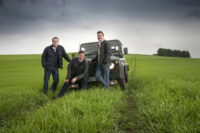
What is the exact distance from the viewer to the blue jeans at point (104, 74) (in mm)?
5446

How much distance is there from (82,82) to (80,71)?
0.38 m

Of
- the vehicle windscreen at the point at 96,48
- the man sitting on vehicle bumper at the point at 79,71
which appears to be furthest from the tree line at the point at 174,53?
the man sitting on vehicle bumper at the point at 79,71

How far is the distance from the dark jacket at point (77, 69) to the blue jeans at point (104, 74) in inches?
16.0

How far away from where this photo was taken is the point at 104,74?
18.1 ft

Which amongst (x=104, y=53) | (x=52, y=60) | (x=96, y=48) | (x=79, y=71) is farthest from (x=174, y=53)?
(x=79, y=71)

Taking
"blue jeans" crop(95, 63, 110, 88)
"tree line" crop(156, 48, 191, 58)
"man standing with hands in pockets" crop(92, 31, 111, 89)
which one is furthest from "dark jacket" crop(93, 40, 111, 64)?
"tree line" crop(156, 48, 191, 58)

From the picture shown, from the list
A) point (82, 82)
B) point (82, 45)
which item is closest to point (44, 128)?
point (82, 82)

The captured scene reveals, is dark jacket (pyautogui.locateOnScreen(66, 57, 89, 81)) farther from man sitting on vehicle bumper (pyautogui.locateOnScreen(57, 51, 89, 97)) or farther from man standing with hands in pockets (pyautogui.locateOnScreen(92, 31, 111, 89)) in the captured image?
man standing with hands in pockets (pyautogui.locateOnScreen(92, 31, 111, 89))

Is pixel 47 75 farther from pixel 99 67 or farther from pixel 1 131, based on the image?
pixel 1 131

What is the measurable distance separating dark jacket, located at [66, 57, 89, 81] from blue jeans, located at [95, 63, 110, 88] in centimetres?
41

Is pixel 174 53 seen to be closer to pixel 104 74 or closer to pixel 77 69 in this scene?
pixel 104 74

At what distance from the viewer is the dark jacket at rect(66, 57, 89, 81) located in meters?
5.51

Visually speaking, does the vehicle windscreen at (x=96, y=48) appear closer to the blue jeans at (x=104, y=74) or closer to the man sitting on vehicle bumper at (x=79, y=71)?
the man sitting on vehicle bumper at (x=79, y=71)

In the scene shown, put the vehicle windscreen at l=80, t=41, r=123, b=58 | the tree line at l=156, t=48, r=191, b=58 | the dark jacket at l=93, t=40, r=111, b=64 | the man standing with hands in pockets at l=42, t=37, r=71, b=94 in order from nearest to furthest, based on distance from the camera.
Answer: the dark jacket at l=93, t=40, r=111, b=64 < the man standing with hands in pockets at l=42, t=37, r=71, b=94 < the vehicle windscreen at l=80, t=41, r=123, b=58 < the tree line at l=156, t=48, r=191, b=58
